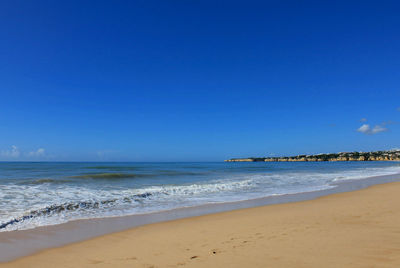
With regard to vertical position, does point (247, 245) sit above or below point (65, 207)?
above

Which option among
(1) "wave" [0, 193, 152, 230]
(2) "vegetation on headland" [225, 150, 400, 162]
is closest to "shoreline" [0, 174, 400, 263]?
(1) "wave" [0, 193, 152, 230]

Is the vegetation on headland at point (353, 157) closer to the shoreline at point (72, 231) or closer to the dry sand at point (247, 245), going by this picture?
the dry sand at point (247, 245)

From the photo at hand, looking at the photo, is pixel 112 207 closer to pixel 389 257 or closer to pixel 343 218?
pixel 343 218

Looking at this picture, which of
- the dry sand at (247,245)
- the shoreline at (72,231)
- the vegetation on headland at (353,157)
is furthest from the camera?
the vegetation on headland at (353,157)

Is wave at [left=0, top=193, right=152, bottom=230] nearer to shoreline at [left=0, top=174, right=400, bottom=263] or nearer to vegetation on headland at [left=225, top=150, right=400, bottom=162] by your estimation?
shoreline at [left=0, top=174, right=400, bottom=263]

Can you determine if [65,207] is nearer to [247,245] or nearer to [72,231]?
[72,231]

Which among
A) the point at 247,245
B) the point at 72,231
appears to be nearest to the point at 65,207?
the point at 72,231

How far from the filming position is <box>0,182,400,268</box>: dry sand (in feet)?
13.7

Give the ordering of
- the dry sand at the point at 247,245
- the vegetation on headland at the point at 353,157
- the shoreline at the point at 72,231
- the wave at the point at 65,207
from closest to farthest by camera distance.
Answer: the dry sand at the point at 247,245 → the shoreline at the point at 72,231 → the wave at the point at 65,207 → the vegetation on headland at the point at 353,157

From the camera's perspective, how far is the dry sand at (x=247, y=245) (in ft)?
13.7

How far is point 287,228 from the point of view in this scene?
6.29 metres

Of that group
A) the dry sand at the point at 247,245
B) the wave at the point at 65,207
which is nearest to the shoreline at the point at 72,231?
the dry sand at the point at 247,245

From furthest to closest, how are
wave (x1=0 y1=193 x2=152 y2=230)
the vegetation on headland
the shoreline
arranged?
the vegetation on headland, wave (x1=0 y1=193 x2=152 y2=230), the shoreline

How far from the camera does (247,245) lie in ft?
16.5
